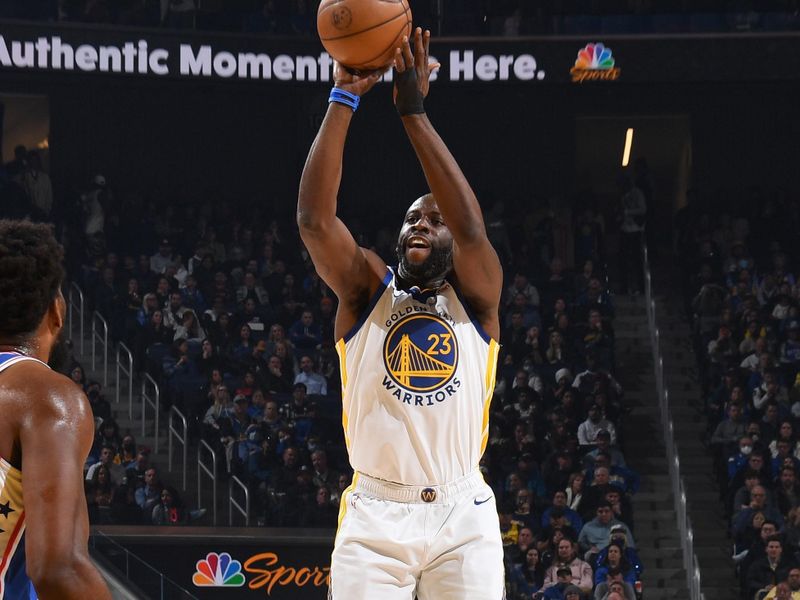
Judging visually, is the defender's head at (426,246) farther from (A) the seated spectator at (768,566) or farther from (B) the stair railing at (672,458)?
(B) the stair railing at (672,458)

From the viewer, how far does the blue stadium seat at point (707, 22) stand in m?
17.7

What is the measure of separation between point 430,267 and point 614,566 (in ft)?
24.7

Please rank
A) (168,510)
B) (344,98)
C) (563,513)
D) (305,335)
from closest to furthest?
1. (344,98)
2. (563,513)
3. (168,510)
4. (305,335)

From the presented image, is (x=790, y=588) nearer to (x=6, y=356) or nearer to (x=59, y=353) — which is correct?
(x=59, y=353)

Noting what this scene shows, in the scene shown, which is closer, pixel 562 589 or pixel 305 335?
pixel 562 589

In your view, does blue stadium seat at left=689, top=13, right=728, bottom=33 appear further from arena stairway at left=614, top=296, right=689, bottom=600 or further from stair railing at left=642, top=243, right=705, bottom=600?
arena stairway at left=614, top=296, right=689, bottom=600

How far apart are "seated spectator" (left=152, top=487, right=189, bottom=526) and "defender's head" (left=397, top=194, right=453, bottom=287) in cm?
872

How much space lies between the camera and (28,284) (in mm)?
3166

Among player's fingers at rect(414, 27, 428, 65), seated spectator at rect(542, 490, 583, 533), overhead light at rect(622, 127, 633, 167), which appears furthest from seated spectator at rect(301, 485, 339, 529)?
overhead light at rect(622, 127, 633, 167)

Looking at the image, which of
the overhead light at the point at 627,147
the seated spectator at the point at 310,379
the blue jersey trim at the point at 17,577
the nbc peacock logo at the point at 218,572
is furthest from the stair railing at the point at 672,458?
the blue jersey trim at the point at 17,577

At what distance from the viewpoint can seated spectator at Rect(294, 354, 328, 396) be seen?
1558 centimetres

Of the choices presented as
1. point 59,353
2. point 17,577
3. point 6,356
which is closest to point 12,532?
point 17,577

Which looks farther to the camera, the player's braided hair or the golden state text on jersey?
the golden state text on jersey

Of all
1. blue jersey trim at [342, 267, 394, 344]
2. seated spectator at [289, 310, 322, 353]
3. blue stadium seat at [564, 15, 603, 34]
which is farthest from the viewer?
blue stadium seat at [564, 15, 603, 34]
